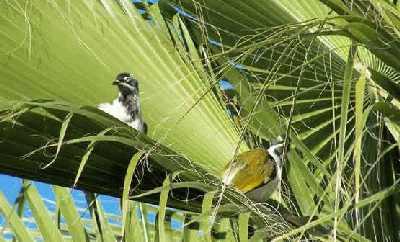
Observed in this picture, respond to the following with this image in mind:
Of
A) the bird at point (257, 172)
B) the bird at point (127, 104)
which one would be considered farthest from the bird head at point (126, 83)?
the bird at point (257, 172)

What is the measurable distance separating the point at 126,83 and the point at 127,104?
21.6 inches

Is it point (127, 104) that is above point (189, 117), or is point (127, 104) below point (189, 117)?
above

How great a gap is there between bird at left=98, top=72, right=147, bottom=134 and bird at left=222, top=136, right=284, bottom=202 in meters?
0.31

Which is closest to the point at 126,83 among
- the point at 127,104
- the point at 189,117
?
the point at 189,117

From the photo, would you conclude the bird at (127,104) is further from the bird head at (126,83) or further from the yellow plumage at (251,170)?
the yellow plumage at (251,170)

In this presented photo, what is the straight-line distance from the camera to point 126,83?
2.50 m

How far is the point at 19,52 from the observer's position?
1944 mm

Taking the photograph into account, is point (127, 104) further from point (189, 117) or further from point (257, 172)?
point (189, 117)

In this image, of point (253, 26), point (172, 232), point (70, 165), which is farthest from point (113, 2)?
point (70, 165)

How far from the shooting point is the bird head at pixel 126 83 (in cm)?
246

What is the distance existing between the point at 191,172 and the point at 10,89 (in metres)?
0.45

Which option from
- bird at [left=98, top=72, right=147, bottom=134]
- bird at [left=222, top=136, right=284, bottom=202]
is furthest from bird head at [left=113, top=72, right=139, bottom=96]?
bird at [left=222, top=136, right=284, bottom=202]

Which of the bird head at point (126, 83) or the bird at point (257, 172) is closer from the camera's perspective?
the bird head at point (126, 83)

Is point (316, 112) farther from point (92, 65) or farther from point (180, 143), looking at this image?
point (92, 65)
